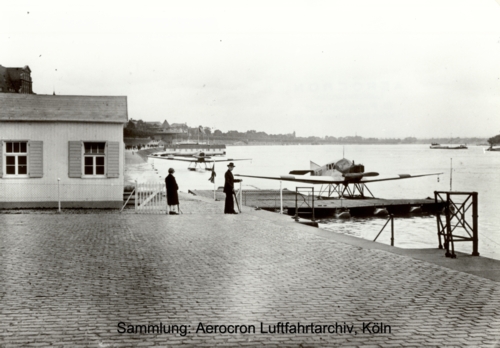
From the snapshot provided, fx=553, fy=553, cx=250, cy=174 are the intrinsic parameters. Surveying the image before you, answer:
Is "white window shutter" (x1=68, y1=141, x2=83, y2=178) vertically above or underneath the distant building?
underneath

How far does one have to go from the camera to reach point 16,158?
21969 millimetres

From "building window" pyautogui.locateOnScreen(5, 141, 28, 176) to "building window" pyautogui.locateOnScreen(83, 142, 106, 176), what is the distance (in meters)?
2.34

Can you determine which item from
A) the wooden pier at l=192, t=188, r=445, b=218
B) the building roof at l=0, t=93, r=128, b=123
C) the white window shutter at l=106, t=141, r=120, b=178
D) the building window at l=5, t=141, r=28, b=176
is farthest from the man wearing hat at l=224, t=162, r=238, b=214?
the wooden pier at l=192, t=188, r=445, b=218

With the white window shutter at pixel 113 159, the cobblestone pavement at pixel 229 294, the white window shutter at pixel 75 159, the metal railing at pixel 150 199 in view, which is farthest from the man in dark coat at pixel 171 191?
the cobblestone pavement at pixel 229 294

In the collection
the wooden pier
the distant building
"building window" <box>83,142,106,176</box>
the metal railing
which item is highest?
the distant building

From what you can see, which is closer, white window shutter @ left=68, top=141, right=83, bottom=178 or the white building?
the white building

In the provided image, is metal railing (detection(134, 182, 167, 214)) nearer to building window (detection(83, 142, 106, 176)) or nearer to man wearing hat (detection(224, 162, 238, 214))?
building window (detection(83, 142, 106, 176))

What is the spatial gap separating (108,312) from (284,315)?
7.16 ft

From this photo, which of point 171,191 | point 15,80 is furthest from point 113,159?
point 15,80

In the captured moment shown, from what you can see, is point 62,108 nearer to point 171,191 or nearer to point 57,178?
point 57,178

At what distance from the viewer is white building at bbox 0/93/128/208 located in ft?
71.9

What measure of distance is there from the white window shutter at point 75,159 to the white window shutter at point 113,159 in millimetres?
1096

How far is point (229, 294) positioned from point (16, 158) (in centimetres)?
1688

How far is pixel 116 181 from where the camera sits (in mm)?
22391
